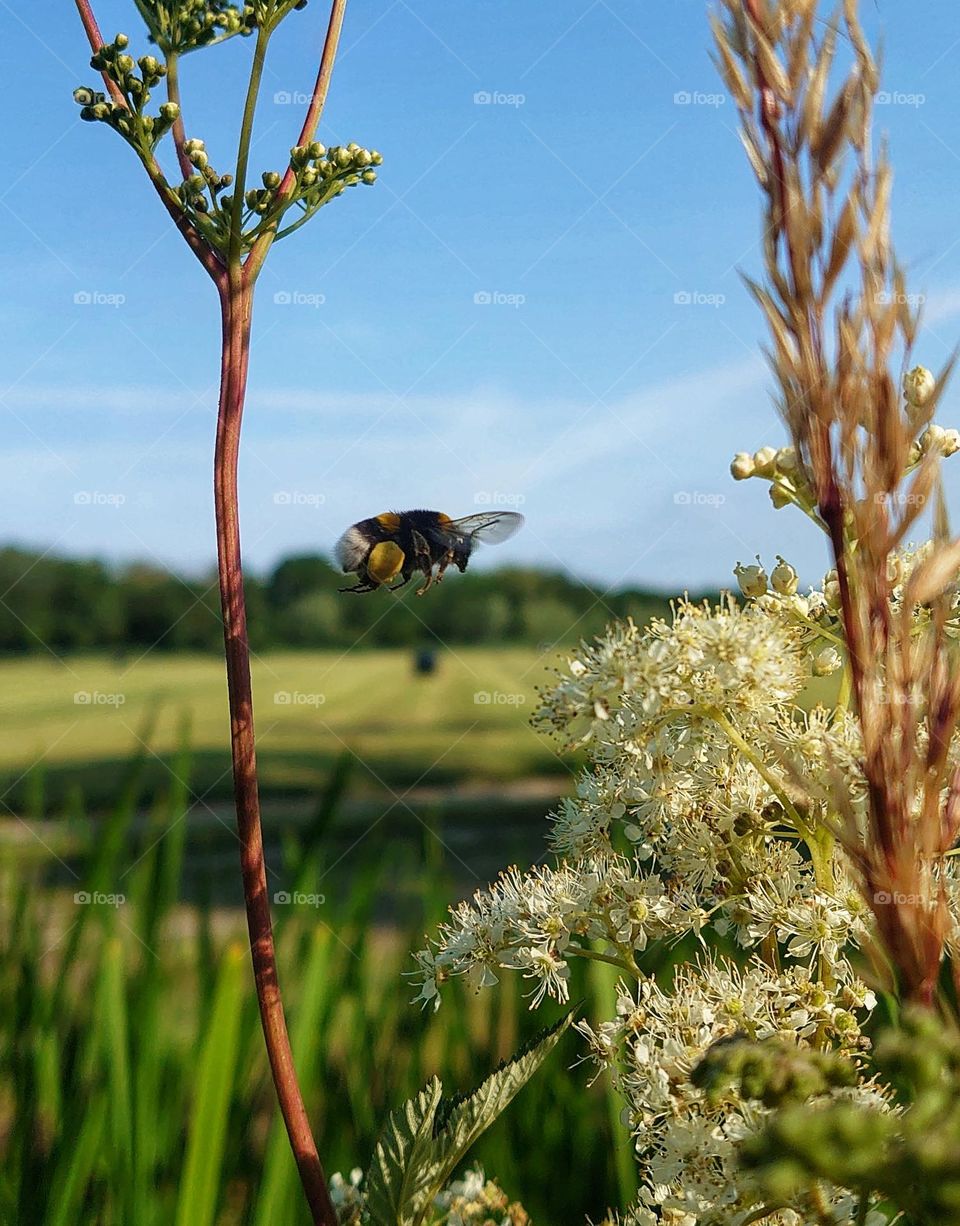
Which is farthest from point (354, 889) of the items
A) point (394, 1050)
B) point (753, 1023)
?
point (753, 1023)

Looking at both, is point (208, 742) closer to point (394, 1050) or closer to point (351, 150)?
point (394, 1050)

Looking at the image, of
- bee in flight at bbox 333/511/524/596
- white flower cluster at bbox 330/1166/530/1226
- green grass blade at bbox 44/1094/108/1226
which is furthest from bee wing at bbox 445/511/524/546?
green grass blade at bbox 44/1094/108/1226

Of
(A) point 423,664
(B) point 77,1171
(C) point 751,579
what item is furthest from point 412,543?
(A) point 423,664

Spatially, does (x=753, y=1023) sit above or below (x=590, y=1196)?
above

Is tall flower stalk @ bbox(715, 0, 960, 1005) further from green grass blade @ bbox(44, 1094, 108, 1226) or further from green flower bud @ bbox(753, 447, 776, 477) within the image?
green grass blade @ bbox(44, 1094, 108, 1226)

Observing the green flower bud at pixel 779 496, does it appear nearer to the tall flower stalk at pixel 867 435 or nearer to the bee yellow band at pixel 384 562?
the tall flower stalk at pixel 867 435

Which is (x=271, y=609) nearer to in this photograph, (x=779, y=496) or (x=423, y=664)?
(x=423, y=664)
